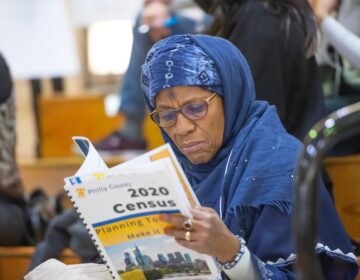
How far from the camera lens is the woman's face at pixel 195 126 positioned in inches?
65.7

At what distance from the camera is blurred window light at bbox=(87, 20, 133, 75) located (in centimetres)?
542

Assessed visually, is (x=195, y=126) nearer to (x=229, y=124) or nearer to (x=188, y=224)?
(x=229, y=124)

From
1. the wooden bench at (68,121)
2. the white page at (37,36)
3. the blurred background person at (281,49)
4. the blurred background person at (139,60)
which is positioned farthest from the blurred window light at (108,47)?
the blurred background person at (281,49)

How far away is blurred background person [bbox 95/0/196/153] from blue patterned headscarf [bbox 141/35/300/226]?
4.65ft

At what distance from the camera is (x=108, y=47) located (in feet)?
20.3

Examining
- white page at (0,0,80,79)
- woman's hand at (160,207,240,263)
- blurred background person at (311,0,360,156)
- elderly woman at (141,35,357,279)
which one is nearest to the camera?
woman's hand at (160,207,240,263)

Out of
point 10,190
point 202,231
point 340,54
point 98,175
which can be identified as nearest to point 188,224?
point 202,231

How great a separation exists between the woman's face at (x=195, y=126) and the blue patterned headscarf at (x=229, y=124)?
1 centimetres

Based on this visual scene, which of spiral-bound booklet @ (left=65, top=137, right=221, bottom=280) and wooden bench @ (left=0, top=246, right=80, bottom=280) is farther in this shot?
wooden bench @ (left=0, top=246, right=80, bottom=280)

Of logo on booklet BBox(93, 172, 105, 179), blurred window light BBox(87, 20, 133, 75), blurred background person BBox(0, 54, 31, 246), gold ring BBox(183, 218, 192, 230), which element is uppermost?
logo on booklet BBox(93, 172, 105, 179)

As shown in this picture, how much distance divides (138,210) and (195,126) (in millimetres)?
339

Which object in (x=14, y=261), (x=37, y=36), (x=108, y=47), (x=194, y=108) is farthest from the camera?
(x=108, y=47)

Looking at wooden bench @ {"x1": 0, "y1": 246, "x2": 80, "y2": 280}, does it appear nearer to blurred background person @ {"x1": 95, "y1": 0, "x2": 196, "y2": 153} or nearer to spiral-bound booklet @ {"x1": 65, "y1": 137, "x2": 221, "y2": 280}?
blurred background person @ {"x1": 95, "y1": 0, "x2": 196, "y2": 153}

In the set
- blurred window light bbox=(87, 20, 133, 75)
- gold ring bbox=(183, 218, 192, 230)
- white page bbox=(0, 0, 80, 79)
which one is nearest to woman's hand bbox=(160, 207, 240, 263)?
gold ring bbox=(183, 218, 192, 230)
